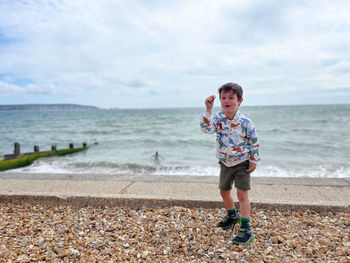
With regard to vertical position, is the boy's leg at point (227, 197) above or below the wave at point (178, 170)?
above

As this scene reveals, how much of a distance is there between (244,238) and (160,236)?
33.8 inches

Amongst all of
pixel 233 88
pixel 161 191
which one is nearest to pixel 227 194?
pixel 233 88

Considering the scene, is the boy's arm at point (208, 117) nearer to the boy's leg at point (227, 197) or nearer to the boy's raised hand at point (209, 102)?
the boy's raised hand at point (209, 102)

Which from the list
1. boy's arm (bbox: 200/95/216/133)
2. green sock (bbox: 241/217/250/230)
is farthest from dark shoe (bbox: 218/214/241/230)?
boy's arm (bbox: 200/95/216/133)

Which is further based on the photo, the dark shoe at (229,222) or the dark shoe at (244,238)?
the dark shoe at (229,222)

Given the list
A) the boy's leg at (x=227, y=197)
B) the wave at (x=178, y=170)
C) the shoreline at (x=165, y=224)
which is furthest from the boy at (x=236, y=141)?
the wave at (x=178, y=170)

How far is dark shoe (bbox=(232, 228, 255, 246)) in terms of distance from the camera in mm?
2598

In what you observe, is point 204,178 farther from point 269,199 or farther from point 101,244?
point 101,244

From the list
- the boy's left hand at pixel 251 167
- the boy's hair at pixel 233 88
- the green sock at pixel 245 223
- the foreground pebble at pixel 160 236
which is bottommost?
the foreground pebble at pixel 160 236

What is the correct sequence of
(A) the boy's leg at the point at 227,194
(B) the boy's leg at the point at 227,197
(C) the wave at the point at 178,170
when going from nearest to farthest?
(A) the boy's leg at the point at 227,194 < (B) the boy's leg at the point at 227,197 < (C) the wave at the point at 178,170

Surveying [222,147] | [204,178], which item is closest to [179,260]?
[222,147]

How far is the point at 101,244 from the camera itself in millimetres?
2604

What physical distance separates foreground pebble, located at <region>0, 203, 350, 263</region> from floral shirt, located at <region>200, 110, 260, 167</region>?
83cm

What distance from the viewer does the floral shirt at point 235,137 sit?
104 inches
